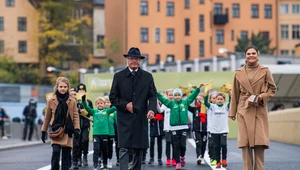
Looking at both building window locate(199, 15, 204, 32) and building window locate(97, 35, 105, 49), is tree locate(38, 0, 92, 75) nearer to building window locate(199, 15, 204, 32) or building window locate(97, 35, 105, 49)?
building window locate(97, 35, 105, 49)

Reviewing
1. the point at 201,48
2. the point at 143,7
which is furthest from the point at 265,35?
the point at 143,7

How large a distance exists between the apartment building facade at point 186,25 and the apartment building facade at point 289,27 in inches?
101

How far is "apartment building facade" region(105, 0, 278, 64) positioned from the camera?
88.9 metres

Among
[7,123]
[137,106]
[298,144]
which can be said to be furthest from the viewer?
[7,123]

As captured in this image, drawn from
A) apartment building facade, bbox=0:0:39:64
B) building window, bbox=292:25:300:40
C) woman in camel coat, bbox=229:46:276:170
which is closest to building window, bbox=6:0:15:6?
apartment building facade, bbox=0:0:39:64

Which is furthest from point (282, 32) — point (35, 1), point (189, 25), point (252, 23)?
point (35, 1)

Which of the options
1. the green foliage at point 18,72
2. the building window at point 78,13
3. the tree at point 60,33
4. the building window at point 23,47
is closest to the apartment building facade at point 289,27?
the tree at point 60,33

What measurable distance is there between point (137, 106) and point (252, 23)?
80.6 meters

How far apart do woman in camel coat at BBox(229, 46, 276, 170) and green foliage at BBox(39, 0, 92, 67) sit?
72.5 metres

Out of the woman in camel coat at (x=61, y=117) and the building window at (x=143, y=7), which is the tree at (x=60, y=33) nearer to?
the building window at (x=143, y=7)

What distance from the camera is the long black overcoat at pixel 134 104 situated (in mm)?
11891

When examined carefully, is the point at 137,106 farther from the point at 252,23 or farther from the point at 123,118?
the point at 252,23

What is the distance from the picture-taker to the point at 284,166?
16.7 meters

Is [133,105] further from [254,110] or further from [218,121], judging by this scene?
[218,121]
